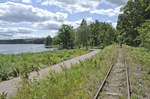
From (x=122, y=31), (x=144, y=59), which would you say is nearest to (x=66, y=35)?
(x=122, y=31)

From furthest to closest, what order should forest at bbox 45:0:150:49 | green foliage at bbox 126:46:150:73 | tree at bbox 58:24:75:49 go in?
tree at bbox 58:24:75:49 < forest at bbox 45:0:150:49 < green foliage at bbox 126:46:150:73

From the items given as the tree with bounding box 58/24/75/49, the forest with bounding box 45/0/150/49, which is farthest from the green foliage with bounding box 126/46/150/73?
the tree with bounding box 58/24/75/49

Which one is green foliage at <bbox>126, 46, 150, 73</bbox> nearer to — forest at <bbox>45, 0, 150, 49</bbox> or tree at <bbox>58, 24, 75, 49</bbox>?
forest at <bbox>45, 0, 150, 49</bbox>

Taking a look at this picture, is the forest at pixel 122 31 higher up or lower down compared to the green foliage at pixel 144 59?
higher up

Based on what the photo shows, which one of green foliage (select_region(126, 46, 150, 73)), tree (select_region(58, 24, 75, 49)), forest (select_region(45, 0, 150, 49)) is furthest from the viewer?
tree (select_region(58, 24, 75, 49))

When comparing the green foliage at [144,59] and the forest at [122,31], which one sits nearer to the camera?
the green foliage at [144,59]

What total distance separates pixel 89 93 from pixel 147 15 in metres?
30.2

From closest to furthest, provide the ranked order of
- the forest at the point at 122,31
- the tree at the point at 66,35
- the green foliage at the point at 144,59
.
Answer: the green foliage at the point at 144,59
the forest at the point at 122,31
the tree at the point at 66,35

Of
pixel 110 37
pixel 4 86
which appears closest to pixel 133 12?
pixel 110 37

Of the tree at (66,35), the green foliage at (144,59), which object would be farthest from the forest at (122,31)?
the green foliage at (144,59)

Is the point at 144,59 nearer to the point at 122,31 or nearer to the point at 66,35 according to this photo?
the point at 122,31

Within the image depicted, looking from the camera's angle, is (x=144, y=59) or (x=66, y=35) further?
(x=66, y=35)

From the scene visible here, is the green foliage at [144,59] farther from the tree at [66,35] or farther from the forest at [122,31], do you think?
the tree at [66,35]

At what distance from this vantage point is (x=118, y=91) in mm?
5102
